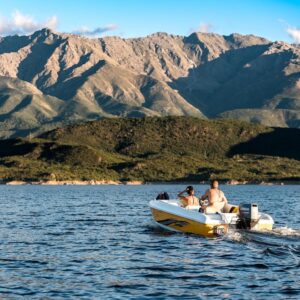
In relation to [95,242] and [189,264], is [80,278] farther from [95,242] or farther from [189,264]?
[95,242]

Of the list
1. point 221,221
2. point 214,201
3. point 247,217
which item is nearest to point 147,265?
point 221,221

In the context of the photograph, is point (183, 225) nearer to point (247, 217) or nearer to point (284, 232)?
point (247, 217)

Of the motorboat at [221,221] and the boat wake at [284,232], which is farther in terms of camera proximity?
the boat wake at [284,232]

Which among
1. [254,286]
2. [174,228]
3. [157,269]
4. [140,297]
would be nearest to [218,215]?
[174,228]

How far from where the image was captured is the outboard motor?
41500mm

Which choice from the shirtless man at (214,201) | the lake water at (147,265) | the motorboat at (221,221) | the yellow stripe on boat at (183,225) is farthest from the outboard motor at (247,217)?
the shirtless man at (214,201)

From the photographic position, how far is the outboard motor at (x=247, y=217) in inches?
1634

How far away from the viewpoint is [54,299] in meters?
25.3

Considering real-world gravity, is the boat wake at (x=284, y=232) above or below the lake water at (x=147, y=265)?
above

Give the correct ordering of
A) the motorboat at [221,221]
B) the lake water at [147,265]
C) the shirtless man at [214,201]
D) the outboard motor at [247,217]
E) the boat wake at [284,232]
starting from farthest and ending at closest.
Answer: the boat wake at [284,232] < the shirtless man at [214,201] < the outboard motor at [247,217] < the motorboat at [221,221] < the lake water at [147,265]

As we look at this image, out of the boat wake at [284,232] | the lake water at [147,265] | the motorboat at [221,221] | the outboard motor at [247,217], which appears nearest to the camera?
the lake water at [147,265]

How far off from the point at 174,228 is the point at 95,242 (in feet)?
21.8

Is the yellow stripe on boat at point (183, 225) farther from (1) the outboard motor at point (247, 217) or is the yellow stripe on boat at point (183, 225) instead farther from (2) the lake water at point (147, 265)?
(1) the outboard motor at point (247, 217)

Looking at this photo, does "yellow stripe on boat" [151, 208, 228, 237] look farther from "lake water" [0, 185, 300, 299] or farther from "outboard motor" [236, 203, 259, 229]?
"outboard motor" [236, 203, 259, 229]
